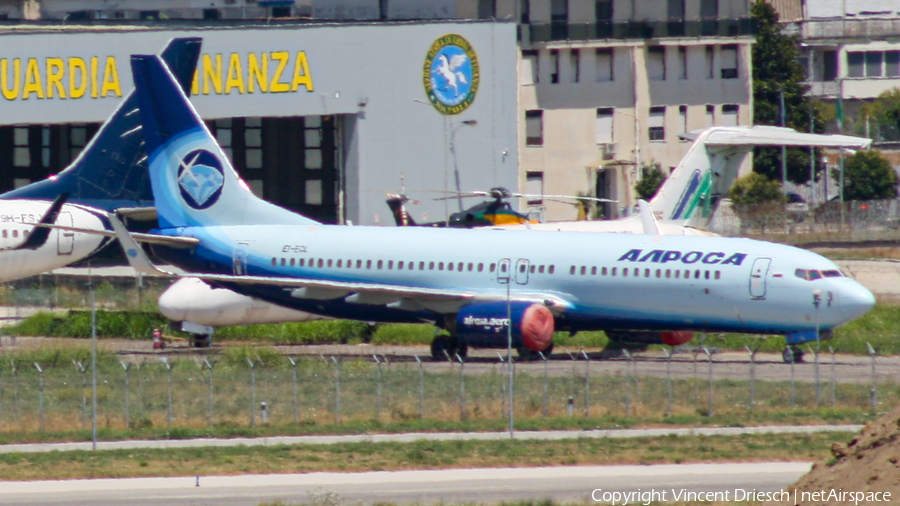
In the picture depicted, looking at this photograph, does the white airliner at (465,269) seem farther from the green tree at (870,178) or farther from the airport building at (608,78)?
the green tree at (870,178)

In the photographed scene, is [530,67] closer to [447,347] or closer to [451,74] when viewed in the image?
[451,74]

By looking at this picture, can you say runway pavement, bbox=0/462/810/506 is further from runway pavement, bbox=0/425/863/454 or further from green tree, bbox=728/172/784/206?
green tree, bbox=728/172/784/206

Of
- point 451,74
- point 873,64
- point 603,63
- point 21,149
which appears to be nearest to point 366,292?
point 451,74

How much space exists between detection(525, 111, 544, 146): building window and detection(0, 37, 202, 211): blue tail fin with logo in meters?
35.1

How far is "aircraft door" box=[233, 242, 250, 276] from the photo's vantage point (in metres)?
43.0

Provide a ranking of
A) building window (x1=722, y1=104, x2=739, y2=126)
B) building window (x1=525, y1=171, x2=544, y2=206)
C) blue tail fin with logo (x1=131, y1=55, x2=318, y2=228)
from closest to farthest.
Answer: blue tail fin with logo (x1=131, y1=55, x2=318, y2=228), building window (x1=525, y1=171, x2=544, y2=206), building window (x1=722, y1=104, x2=739, y2=126)

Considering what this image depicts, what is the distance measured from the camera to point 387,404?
32.1 metres

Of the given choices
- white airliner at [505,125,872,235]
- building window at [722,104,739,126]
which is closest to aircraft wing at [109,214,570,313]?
white airliner at [505,125,872,235]

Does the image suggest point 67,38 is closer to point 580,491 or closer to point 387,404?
point 387,404

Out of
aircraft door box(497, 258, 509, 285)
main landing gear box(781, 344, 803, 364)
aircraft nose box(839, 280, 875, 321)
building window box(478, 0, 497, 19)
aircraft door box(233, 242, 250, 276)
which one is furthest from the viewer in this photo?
building window box(478, 0, 497, 19)

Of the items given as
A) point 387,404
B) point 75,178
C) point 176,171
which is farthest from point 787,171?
point 387,404

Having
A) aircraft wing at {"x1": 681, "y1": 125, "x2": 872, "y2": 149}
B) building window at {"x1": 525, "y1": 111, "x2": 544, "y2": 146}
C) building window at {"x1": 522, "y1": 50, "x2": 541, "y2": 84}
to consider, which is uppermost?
building window at {"x1": 522, "y1": 50, "x2": 541, "y2": 84}

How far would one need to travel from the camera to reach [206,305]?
44125 millimetres

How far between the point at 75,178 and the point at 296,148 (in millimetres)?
25980
